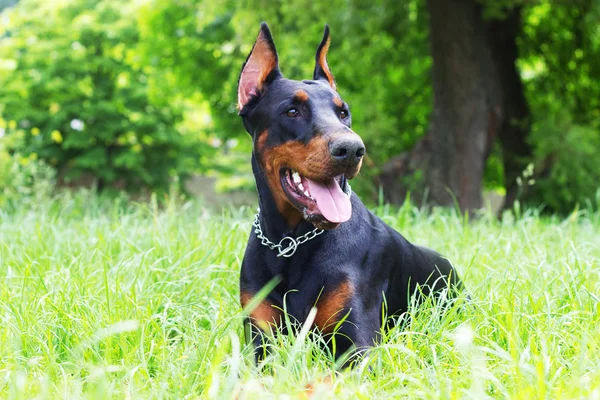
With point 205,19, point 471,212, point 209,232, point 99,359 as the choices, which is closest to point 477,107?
point 471,212

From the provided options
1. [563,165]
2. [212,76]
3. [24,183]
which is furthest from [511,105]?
[24,183]

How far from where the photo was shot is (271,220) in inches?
126

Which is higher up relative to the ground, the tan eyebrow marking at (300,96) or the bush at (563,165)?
the tan eyebrow marking at (300,96)

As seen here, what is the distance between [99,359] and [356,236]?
4.05 ft

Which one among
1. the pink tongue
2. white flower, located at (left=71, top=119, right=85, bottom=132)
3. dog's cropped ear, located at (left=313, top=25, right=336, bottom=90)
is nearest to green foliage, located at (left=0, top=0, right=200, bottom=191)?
white flower, located at (left=71, top=119, right=85, bottom=132)

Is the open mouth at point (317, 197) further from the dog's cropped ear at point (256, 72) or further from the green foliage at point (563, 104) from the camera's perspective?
the green foliage at point (563, 104)

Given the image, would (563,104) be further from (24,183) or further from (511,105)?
(24,183)

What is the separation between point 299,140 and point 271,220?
1.49 ft

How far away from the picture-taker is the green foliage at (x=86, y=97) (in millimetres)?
17047

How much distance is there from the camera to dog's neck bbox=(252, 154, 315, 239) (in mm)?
3133

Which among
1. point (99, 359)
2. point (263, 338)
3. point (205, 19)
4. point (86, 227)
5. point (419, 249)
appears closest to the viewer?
point (99, 359)

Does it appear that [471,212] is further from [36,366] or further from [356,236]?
[36,366]

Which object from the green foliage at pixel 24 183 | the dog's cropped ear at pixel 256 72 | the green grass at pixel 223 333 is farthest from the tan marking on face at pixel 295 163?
the green foliage at pixel 24 183

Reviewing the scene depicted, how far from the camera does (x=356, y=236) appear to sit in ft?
10.4
